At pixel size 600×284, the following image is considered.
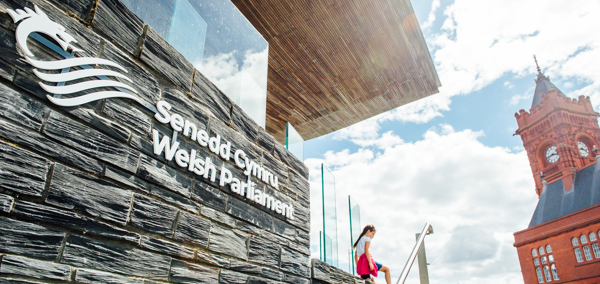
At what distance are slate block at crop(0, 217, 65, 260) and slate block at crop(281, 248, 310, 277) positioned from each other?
1.83m

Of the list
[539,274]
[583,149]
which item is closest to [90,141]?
[539,274]

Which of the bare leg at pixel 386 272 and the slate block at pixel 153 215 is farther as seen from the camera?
the bare leg at pixel 386 272

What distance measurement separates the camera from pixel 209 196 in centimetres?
234

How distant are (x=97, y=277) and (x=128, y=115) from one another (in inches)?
33.5

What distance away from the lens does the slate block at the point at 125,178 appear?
1725mm

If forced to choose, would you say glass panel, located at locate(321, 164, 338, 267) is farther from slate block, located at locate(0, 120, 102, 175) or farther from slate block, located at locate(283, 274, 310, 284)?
slate block, located at locate(0, 120, 102, 175)

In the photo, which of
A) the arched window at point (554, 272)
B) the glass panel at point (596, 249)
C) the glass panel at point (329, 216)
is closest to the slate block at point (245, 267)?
the glass panel at point (329, 216)

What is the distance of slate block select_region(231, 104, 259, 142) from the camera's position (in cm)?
285

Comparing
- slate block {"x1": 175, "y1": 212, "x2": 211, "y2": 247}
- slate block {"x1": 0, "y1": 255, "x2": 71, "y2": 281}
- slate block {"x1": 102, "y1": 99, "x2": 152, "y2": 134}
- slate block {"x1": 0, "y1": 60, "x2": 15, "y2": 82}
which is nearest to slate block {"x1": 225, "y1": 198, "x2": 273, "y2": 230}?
slate block {"x1": 175, "y1": 212, "x2": 211, "y2": 247}

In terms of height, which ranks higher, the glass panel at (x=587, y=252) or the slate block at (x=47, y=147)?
the glass panel at (x=587, y=252)

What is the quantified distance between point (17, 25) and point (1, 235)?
2.95 ft

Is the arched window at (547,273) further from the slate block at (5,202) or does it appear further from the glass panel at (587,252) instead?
the slate block at (5,202)

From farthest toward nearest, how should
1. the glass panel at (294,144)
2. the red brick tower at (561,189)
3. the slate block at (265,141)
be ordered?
the red brick tower at (561,189), the glass panel at (294,144), the slate block at (265,141)

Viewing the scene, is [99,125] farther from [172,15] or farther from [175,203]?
[172,15]
